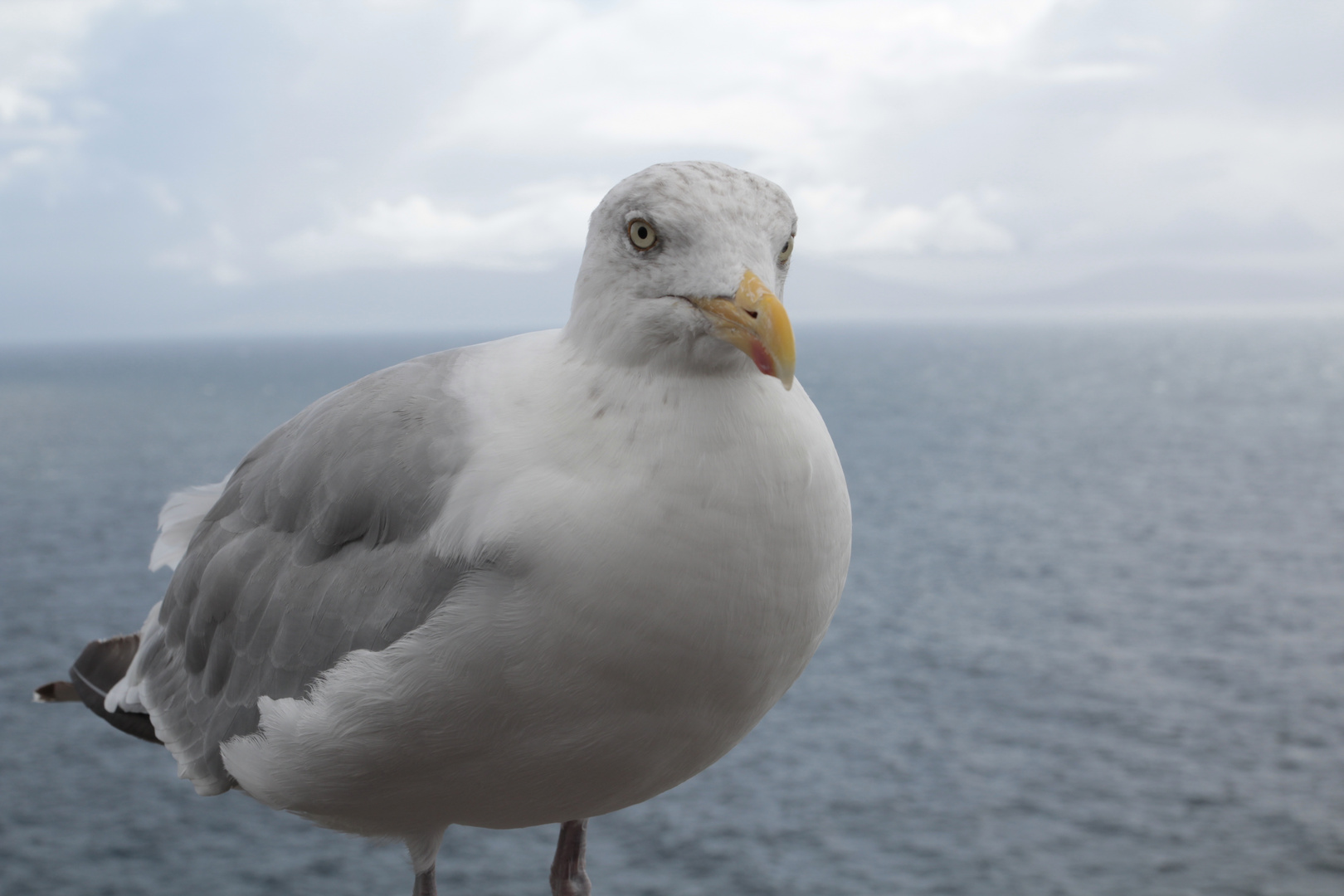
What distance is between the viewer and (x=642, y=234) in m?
2.57

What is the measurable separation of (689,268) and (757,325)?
0.24 meters

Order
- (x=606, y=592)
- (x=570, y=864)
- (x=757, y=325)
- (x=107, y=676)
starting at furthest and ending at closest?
(x=107, y=676) → (x=570, y=864) → (x=606, y=592) → (x=757, y=325)

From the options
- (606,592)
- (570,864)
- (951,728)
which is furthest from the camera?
(951,728)

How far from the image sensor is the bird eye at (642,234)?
2.54 m

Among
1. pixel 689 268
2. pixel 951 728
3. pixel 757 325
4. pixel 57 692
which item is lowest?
pixel 951 728

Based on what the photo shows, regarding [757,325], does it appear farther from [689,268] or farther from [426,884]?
[426,884]

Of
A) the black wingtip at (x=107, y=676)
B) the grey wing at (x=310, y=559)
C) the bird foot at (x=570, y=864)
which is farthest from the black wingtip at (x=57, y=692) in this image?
the bird foot at (x=570, y=864)

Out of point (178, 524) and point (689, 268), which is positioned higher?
point (689, 268)

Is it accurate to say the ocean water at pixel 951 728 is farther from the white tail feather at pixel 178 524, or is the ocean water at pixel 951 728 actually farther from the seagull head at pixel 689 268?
the seagull head at pixel 689 268

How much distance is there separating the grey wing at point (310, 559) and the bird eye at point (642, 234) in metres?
0.70

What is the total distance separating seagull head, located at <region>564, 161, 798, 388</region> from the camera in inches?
95.6

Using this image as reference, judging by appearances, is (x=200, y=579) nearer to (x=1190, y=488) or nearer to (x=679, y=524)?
(x=679, y=524)

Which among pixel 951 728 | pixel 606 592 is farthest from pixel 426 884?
pixel 951 728

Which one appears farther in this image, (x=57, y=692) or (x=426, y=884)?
(x=57, y=692)
